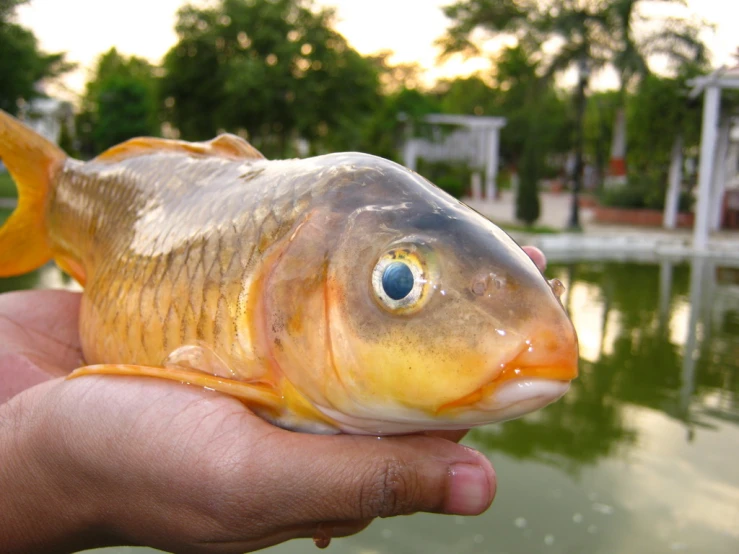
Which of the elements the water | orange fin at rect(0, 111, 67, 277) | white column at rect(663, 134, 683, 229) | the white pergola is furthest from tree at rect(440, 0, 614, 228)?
orange fin at rect(0, 111, 67, 277)

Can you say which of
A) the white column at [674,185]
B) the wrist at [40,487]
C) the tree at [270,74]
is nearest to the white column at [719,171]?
the white column at [674,185]

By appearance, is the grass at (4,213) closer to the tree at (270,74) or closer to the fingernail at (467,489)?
the tree at (270,74)

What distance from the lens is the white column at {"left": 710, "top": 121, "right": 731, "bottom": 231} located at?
15.8 m

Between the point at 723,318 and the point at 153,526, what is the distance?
769cm

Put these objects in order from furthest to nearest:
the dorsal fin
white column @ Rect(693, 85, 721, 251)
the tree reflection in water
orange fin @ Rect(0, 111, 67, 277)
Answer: white column @ Rect(693, 85, 721, 251) < the tree reflection in water < orange fin @ Rect(0, 111, 67, 277) < the dorsal fin

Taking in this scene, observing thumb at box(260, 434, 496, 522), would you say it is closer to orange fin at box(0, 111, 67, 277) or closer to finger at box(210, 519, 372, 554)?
finger at box(210, 519, 372, 554)

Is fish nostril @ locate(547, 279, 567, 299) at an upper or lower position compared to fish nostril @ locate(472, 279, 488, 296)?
lower

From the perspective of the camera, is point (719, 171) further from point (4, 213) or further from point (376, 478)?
point (376, 478)

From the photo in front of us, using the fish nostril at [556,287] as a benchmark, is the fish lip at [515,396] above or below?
below

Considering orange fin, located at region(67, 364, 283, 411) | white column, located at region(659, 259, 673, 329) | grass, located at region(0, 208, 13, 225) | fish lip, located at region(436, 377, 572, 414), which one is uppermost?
fish lip, located at region(436, 377, 572, 414)

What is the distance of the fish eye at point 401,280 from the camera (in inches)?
40.8

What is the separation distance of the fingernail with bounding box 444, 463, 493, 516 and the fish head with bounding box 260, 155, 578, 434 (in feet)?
0.40

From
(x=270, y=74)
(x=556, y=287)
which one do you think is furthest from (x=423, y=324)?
(x=270, y=74)

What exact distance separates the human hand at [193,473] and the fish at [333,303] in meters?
0.05
